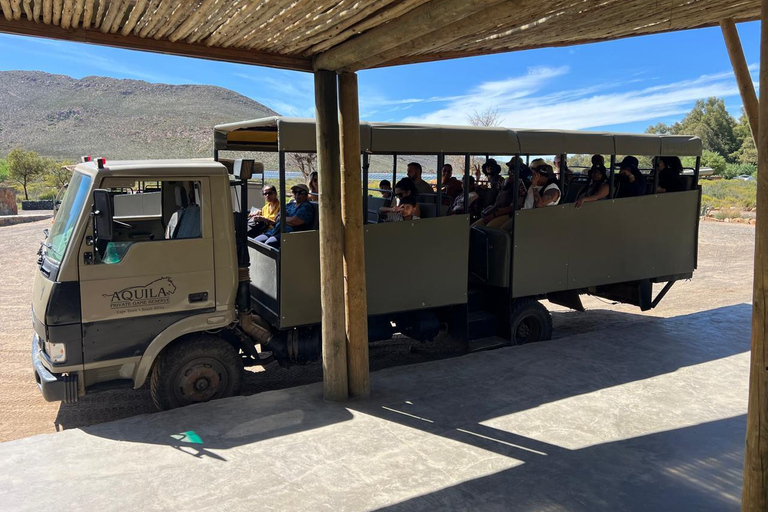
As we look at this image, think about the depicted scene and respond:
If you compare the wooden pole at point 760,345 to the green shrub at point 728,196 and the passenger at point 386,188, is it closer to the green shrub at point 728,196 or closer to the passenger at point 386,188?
the passenger at point 386,188

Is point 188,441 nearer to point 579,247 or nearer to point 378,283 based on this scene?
point 378,283

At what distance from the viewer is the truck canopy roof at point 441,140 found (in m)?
5.36

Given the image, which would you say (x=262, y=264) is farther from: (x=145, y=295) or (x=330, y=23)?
(x=330, y=23)

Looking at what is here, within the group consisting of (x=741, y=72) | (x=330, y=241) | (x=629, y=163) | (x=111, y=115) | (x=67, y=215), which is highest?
(x=111, y=115)

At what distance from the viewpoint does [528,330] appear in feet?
24.9

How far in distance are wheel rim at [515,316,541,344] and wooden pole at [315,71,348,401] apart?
308cm

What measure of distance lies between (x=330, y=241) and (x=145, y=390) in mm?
2735

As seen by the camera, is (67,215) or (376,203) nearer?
(67,215)

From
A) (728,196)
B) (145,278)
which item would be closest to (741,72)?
(145,278)

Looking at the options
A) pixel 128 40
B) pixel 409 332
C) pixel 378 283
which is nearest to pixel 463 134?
pixel 378 283

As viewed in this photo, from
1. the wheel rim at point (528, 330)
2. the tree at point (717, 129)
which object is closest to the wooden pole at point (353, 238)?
the wheel rim at point (528, 330)

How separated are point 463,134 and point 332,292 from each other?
248 centimetres

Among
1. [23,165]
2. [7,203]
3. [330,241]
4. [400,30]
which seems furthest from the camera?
[23,165]

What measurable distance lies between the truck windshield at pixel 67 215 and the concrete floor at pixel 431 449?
1.53 meters
